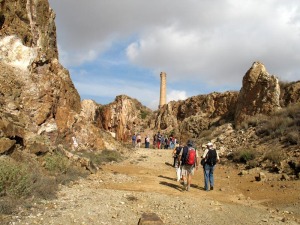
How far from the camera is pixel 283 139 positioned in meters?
18.5

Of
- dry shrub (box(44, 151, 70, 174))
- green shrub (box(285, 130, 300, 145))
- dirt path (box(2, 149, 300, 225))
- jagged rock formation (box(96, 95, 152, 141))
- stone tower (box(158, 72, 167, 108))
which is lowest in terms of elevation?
dirt path (box(2, 149, 300, 225))

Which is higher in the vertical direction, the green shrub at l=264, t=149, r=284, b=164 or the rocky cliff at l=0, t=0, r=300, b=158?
the rocky cliff at l=0, t=0, r=300, b=158

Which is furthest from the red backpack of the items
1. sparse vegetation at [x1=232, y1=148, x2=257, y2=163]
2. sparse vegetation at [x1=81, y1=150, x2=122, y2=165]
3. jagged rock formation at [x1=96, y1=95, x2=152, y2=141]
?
jagged rock formation at [x1=96, y1=95, x2=152, y2=141]

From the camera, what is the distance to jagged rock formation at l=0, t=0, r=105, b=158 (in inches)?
489

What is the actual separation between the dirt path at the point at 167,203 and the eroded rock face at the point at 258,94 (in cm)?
1332

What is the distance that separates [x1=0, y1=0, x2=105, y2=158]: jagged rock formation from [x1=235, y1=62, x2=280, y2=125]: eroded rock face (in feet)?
41.6

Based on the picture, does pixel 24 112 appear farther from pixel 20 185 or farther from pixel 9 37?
pixel 20 185

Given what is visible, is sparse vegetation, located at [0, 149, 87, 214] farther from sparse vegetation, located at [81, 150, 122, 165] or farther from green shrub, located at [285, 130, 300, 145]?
green shrub, located at [285, 130, 300, 145]

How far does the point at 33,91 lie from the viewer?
16453mm

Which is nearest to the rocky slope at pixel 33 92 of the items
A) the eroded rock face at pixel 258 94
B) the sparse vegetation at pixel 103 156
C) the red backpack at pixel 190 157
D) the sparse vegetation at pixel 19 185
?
the sparse vegetation at pixel 103 156

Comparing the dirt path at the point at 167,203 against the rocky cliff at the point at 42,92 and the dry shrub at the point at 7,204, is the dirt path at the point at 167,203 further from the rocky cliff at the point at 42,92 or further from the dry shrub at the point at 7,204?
the rocky cliff at the point at 42,92

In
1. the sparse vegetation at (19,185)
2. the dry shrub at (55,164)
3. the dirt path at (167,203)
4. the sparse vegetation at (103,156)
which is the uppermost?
the sparse vegetation at (103,156)

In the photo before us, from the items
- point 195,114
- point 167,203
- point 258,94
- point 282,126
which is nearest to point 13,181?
point 167,203

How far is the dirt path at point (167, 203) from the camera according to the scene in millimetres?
7053
